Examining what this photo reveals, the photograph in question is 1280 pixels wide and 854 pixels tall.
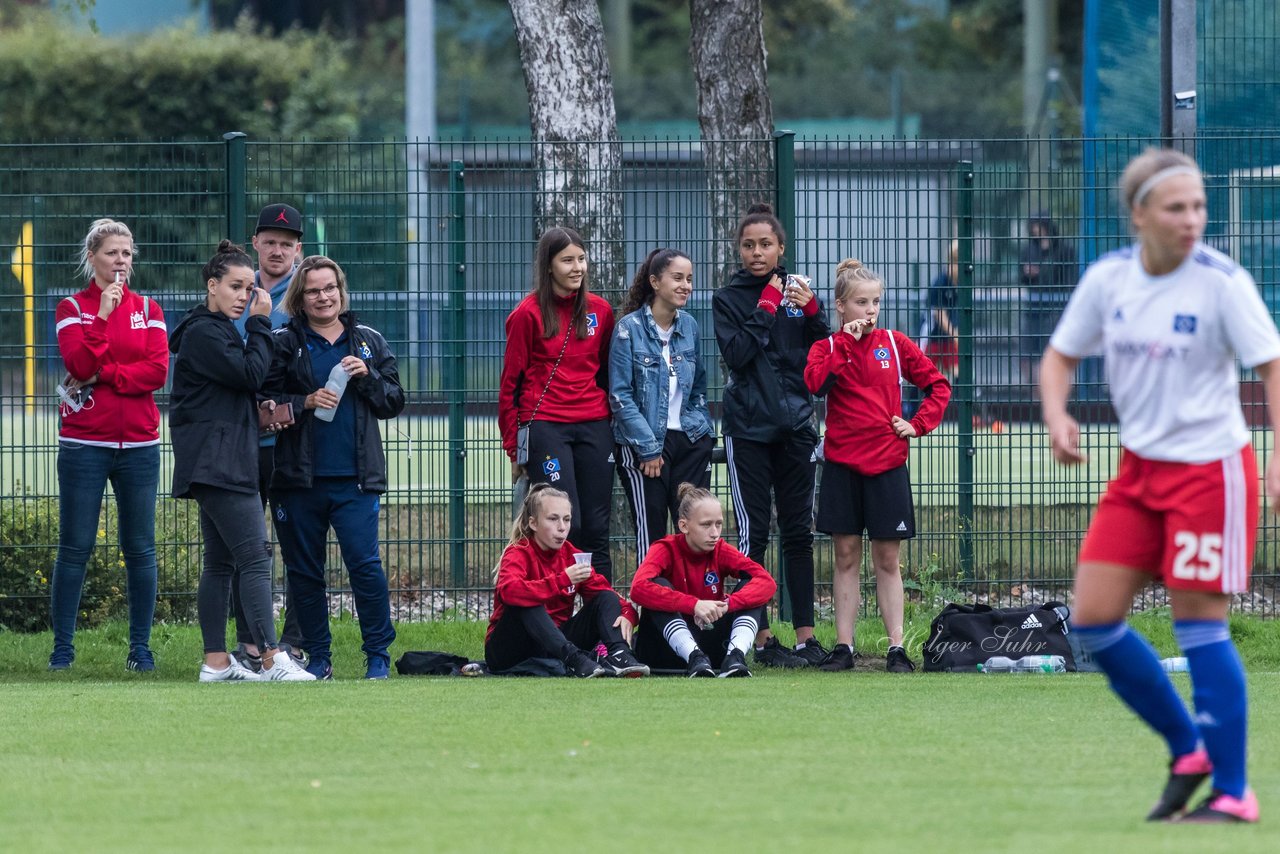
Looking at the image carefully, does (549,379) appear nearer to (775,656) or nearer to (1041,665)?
(775,656)

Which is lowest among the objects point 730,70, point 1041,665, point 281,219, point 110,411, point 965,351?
point 1041,665

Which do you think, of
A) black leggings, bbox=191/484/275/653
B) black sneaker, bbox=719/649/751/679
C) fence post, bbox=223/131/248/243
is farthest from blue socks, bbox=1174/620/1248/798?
fence post, bbox=223/131/248/243

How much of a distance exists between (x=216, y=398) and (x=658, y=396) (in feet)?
7.11

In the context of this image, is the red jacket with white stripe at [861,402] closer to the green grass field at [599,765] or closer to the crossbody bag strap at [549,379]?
the green grass field at [599,765]

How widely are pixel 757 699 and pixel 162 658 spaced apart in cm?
352

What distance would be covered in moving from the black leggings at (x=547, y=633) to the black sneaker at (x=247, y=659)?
3.69 ft

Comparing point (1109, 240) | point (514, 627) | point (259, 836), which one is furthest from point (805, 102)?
point (259, 836)

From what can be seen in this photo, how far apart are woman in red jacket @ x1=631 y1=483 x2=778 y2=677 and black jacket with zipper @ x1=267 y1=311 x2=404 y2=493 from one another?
140cm

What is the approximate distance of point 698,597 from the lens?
8961 mm

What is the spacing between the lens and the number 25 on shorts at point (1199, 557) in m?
5.11

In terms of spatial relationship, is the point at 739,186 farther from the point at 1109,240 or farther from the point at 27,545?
the point at 27,545

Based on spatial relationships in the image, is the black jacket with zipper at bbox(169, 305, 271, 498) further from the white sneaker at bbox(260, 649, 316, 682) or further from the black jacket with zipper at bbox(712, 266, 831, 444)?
the black jacket with zipper at bbox(712, 266, 831, 444)

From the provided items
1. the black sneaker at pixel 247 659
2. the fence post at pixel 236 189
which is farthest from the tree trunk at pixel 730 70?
the black sneaker at pixel 247 659

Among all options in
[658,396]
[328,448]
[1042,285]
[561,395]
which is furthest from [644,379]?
[1042,285]
